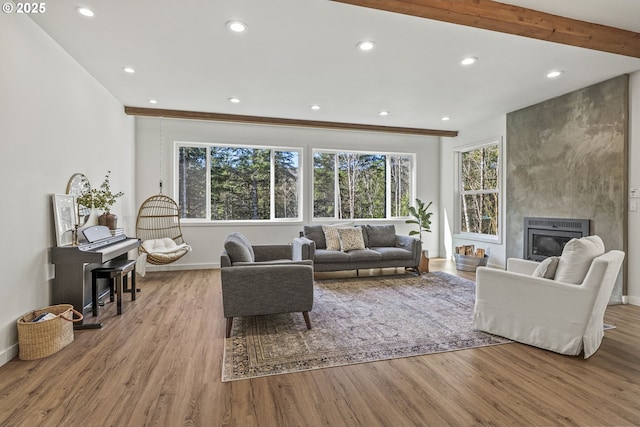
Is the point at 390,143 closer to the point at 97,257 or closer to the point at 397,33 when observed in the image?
the point at 397,33

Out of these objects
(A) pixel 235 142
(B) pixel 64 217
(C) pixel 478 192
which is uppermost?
(A) pixel 235 142

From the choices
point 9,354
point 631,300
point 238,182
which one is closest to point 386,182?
point 238,182

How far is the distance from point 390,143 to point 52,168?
5.76 meters

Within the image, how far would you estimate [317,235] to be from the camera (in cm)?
546

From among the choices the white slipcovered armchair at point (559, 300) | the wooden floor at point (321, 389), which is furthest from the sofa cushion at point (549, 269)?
the wooden floor at point (321, 389)

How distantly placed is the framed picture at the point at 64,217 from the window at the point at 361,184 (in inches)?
160

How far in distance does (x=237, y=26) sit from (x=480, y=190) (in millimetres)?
5353

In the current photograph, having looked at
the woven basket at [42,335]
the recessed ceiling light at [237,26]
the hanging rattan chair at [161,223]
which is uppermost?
the recessed ceiling light at [237,26]

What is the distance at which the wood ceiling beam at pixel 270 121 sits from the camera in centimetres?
526

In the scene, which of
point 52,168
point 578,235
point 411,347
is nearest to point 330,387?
point 411,347

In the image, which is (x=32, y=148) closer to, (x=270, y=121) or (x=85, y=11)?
(x=85, y=11)

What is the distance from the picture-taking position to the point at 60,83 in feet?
10.5

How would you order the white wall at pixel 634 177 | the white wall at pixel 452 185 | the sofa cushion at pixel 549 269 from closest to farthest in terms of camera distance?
the sofa cushion at pixel 549 269 → the white wall at pixel 634 177 → the white wall at pixel 452 185

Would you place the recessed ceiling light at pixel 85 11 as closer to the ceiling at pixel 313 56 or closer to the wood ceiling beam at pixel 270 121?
the ceiling at pixel 313 56
